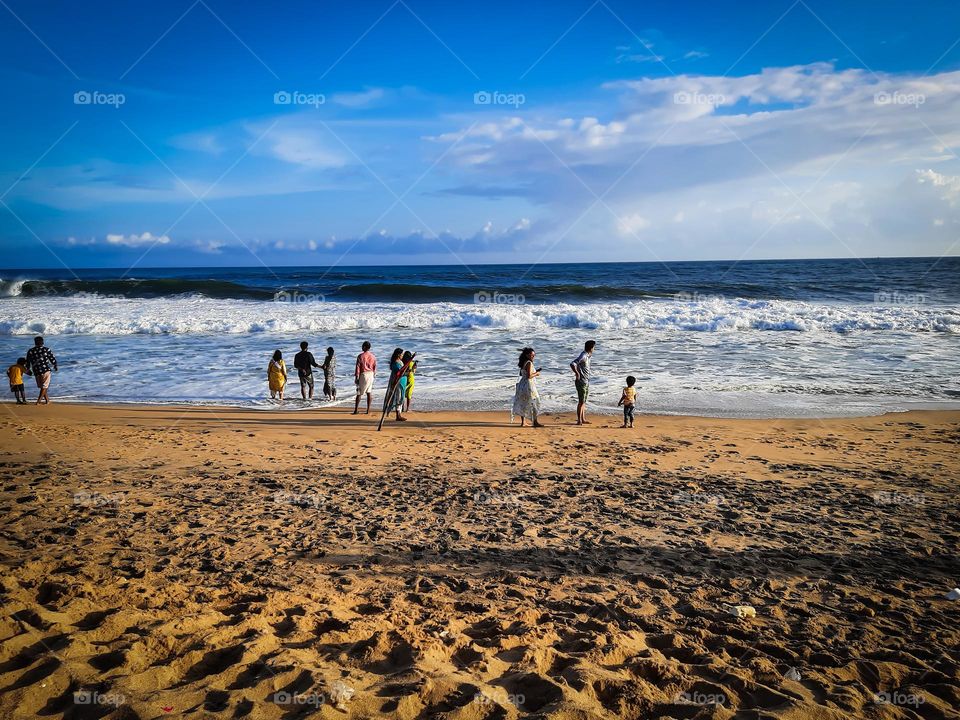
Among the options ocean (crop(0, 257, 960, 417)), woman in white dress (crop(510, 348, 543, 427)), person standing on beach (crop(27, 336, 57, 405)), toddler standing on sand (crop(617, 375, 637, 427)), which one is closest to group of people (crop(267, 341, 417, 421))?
ocean (crop(0, 257, 960, 417))

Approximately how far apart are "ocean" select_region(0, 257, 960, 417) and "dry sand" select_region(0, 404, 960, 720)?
177 inches

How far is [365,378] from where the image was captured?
11.9 meters

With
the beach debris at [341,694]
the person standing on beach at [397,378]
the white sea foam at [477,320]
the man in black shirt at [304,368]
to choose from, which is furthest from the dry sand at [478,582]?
the white sea foam at [477,320]

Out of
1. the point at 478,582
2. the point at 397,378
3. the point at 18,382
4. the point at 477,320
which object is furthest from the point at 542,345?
the point at 478,582

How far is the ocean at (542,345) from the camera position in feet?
44.0

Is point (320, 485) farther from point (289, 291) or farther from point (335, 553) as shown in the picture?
point (289, 291)

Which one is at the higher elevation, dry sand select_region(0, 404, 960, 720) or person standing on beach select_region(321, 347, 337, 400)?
person standing on beach select_region(321, 347, 337, 400)

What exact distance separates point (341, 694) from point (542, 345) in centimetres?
1791

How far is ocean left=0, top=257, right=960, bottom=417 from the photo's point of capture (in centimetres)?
1342

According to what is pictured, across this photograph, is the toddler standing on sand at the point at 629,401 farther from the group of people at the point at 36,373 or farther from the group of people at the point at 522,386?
the group of people at the point at 36,373

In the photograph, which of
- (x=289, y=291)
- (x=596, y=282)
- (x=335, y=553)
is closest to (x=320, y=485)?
(x=335, y=553)

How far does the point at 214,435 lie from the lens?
10062 millimetres

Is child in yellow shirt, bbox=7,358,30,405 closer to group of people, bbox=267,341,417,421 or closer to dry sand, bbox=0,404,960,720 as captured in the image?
dry sand, bbox=0,404,960,720

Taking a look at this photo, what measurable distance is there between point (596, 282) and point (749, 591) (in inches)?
1882
